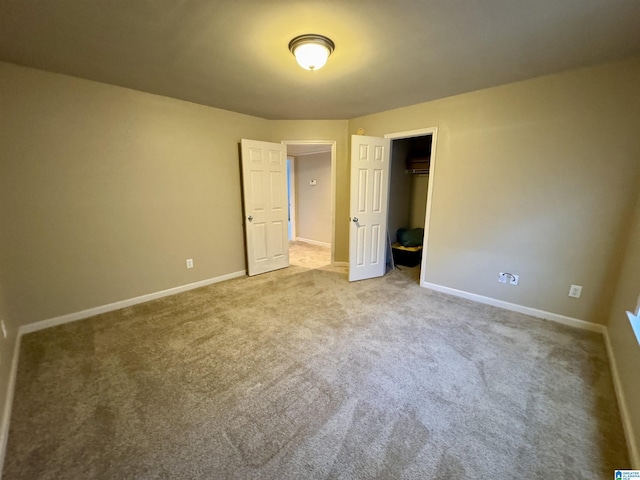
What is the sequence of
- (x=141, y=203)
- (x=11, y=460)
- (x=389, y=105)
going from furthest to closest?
(x=389, y=105)
(x=141, y=203)
(x=11, y=460)

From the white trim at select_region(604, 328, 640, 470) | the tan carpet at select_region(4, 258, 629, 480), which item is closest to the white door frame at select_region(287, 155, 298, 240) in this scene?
the tan carpet at select_region(4, 258, 629, 480)

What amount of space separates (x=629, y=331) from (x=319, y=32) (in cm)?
285

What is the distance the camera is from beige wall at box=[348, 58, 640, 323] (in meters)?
2.19

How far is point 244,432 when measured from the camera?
1430 mm

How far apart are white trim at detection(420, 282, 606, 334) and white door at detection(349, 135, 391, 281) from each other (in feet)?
2.89

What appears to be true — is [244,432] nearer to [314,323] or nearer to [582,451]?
[314,323]

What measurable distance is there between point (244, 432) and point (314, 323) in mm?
1213

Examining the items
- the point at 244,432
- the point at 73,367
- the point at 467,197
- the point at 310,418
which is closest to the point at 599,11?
the point at 467,197

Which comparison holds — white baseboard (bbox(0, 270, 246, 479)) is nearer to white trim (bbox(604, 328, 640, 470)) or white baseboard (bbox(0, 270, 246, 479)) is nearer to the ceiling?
the ceiling

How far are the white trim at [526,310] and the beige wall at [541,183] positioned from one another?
5 centimetres

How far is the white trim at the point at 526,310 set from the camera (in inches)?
95.9

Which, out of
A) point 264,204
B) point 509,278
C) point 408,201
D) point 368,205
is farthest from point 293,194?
point 509,278

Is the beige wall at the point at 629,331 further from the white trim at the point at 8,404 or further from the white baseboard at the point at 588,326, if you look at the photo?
the white trim at the point at 8,404

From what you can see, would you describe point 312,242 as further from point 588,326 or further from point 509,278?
point 588,326
